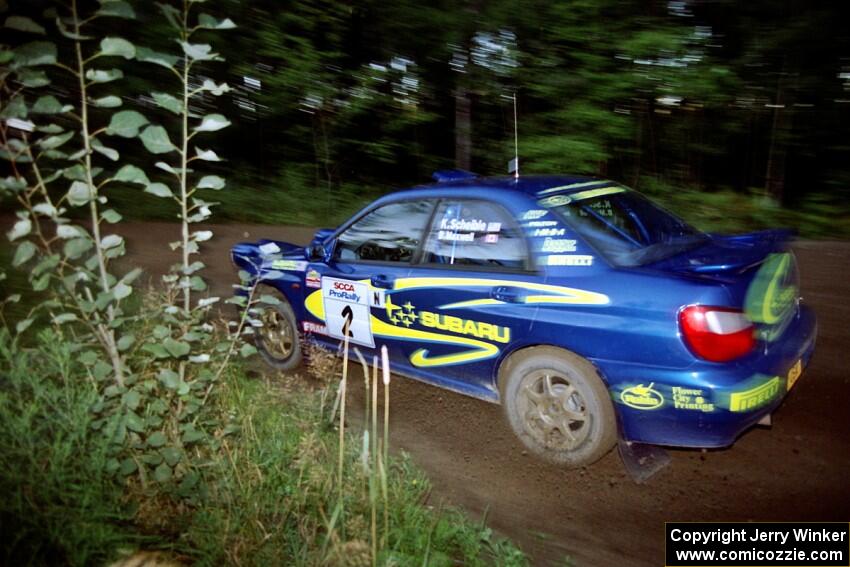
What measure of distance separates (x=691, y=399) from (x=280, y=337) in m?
3.37

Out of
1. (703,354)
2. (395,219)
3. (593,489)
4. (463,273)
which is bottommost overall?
(593,489)

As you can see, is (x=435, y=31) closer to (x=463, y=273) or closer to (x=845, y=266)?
(x=845, y=266)

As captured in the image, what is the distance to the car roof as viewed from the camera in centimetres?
398

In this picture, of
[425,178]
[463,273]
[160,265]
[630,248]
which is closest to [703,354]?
[630,248]

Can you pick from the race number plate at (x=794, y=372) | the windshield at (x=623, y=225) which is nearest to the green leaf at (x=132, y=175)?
the windshield at (x=623, y=225)

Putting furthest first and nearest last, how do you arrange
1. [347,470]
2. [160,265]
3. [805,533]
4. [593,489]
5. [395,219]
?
1. [160,265]
2. [395,219]
3. [593,489]
4. [347,470]
5. [805,533]

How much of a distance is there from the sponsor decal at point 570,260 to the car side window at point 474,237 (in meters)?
0.17

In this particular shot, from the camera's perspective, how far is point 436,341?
164 inches

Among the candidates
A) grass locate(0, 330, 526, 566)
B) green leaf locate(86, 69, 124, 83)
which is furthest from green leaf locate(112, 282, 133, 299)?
green leaf locate(86, 69, 124, 83)

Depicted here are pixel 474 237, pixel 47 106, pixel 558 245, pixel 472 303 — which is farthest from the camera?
pixel 474 237

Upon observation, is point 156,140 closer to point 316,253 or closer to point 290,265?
point 316,253

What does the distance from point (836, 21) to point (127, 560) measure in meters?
11.5

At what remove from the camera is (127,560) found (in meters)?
2.48

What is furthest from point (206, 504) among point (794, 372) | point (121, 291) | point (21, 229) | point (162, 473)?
point (794, 372)
